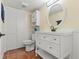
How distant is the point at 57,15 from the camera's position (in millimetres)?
2098

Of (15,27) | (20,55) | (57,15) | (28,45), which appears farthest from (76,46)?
(15,27)

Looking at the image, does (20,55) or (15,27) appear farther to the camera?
(15,27)

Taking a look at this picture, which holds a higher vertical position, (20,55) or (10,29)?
(10,29)

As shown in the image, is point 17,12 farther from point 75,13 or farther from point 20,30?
point 75,13

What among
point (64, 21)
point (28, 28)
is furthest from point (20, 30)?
point (64, 21)

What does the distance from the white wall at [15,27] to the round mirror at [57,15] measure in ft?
5.72

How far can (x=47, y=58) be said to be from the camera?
1.93 meters

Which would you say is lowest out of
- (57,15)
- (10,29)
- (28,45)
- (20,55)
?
(20,55)

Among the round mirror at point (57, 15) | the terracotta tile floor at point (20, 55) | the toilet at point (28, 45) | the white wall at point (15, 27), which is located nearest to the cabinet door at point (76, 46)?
the round mirror at point (57, 15)

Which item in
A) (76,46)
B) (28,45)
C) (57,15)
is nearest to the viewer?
(76,46)

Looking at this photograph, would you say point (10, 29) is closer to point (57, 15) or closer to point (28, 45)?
point (28, 45)

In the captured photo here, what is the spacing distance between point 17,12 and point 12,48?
5.91 feet

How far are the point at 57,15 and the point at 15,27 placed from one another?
2.18 m

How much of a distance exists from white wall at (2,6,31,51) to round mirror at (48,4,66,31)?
1742 mm
